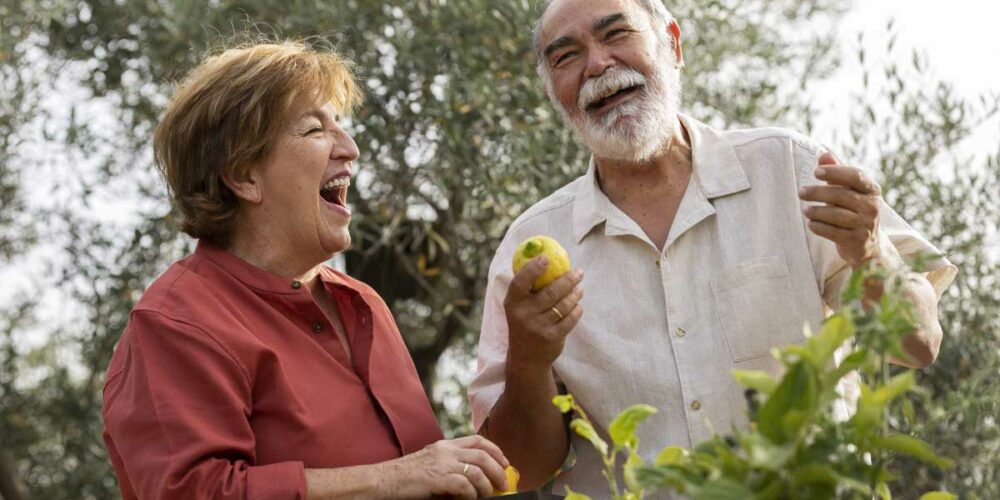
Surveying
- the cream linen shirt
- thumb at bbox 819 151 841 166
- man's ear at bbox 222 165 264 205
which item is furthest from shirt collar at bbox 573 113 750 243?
man's ear at bbox 222 165 264 205

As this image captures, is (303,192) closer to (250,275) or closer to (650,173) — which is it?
(250,275)

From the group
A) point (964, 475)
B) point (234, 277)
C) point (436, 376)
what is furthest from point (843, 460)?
point (436, 376)

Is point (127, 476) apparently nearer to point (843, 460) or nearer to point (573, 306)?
point (573, 306)

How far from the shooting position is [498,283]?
3340mm

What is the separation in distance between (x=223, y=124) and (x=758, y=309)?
1466 mm

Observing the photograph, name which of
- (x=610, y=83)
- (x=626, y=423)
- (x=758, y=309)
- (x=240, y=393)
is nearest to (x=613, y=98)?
(x=610, y=83)

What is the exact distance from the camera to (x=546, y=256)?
2652mm

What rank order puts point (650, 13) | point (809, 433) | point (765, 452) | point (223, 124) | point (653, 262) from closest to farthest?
point (765, 452) → point (809, 433) → point (223, 124) → point (653, 262) → point (650, 13)

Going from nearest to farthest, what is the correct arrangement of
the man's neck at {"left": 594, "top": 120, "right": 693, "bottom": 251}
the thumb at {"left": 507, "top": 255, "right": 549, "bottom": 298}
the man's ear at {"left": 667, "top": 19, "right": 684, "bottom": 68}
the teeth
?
the thumb at {"left": 507, "top": 255, "right": 549, "bottom": 298}, the teeth, the man's neck at {"left": 594, "top": 120, "right": 693, "bottom": 251}, the man's ear at {"left": 667, "top": 19, "right": 684, "bottom": 68}

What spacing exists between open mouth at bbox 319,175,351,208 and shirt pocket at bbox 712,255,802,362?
40.7 inches

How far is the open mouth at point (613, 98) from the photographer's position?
338cm

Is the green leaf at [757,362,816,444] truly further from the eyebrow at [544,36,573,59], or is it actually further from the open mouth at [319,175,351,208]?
the eyebrow at [544,36,573,59]

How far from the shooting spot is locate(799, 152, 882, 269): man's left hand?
2516 mm

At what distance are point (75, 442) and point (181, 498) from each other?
5408mm
